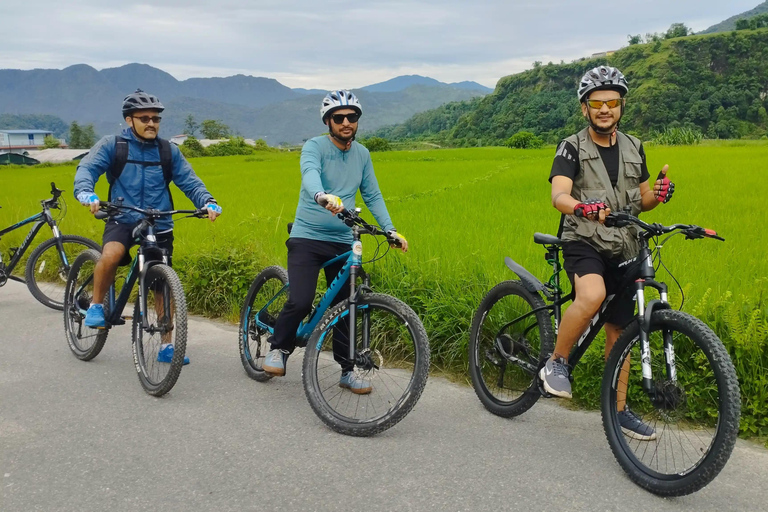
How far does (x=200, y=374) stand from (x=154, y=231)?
1.11 m

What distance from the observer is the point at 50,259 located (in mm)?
7559

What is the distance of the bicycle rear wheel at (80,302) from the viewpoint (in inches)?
205

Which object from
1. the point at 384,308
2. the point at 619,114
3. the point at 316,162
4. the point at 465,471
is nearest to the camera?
the point at 465,471

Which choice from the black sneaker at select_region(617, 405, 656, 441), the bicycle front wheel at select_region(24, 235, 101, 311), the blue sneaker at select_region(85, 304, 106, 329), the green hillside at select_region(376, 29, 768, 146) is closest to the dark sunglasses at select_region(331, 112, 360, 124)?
the black sneaker at select_region(617, 405, 656, 441)

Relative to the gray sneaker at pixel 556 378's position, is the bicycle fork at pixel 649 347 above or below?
above

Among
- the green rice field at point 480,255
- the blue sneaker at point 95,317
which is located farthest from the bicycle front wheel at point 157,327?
the green rice field at point 480,255

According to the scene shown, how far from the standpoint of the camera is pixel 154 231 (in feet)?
15.6

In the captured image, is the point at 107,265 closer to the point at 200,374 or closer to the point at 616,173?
the point at 200,374

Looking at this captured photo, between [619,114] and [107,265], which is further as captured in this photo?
[107,265]

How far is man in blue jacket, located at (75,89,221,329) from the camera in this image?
4.61m

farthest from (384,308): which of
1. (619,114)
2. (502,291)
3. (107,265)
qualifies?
(107,265)

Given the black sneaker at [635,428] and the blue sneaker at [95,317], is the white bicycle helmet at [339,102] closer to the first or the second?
the black sneaker at [635,428]

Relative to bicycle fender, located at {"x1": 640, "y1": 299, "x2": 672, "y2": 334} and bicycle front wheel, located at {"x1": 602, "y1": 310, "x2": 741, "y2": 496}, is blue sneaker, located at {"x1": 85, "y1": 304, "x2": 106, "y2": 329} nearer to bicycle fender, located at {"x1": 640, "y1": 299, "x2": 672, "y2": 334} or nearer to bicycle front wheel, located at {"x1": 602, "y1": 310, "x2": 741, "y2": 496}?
bicycle front wheel, located at {"x1": 602, "y1": 310, "x2": 741, "y2": 496}

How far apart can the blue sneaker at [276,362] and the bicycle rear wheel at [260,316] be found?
0.87ft
